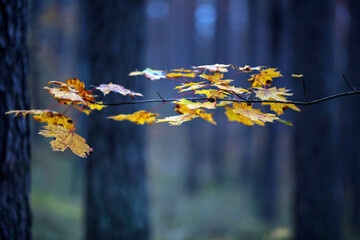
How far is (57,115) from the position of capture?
1.21m

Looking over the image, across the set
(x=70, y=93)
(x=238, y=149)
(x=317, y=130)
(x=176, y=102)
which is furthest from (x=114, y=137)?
(x=238, y=149)

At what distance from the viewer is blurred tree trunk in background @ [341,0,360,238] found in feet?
28.0

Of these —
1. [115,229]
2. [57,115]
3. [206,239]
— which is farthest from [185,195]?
[57,115]

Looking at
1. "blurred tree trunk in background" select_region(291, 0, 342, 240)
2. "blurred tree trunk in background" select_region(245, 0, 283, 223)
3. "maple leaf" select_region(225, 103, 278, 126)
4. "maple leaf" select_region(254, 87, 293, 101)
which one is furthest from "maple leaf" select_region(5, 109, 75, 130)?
"blurred tree trunk in background" select_region(245, 0, 283, 223)

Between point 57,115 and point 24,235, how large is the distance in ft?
3.85

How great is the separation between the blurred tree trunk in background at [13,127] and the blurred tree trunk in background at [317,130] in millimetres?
3637

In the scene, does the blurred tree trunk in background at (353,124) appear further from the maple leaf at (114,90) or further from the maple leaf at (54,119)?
the maple leaf at (54,119)

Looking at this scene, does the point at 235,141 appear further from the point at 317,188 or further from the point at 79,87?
the point at 79,87

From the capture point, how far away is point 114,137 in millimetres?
3297

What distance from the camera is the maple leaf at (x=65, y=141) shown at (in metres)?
1.09

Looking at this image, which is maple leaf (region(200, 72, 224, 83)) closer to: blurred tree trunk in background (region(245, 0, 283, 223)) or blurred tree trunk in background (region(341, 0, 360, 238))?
blurred tree trunk in background (region(245, 0, 283, 223))

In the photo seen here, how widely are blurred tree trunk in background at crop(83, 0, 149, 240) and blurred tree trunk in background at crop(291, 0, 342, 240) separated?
2431 mm

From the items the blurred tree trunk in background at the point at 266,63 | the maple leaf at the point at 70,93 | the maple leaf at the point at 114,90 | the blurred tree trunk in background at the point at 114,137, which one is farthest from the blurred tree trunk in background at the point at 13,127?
the blurred tree trunk in background at the point at 266,63

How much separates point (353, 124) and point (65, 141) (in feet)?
34.8
